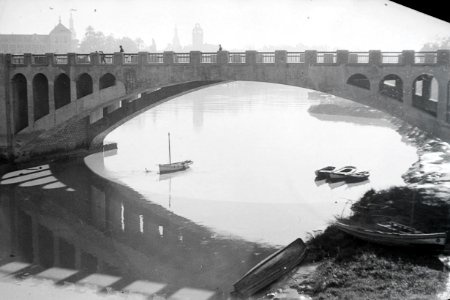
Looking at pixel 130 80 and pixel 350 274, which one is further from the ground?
pixel 130 80

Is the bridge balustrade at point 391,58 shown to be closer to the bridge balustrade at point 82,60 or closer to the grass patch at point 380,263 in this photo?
the grass patch at point 380,263

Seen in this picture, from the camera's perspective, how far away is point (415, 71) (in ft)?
67.2

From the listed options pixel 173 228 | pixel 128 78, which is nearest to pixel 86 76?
pixel 128 78

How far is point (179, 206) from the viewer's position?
2120 cm

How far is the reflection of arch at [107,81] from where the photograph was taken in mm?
26753

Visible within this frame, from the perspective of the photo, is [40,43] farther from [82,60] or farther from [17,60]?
[82,60]

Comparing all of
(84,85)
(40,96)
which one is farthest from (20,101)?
(84,85)

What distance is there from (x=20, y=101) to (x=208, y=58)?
11.4m

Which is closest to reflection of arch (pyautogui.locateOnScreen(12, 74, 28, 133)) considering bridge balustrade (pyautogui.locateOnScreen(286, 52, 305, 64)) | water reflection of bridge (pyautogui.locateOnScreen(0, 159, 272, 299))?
water reflection of bridge (pyautogui.locateOnScreen(0, 159, 272, 299))

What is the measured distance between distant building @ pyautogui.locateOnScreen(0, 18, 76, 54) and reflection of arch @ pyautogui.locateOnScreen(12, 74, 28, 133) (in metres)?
26.6

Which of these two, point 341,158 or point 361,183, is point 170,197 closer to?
point 361,183

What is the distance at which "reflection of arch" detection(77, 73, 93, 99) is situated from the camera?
27156mm

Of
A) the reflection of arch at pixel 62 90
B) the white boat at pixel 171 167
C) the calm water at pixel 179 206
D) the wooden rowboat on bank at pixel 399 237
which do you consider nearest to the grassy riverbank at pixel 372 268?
the wooden rowboat on bank at pixel 399 237

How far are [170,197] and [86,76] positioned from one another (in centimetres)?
872
